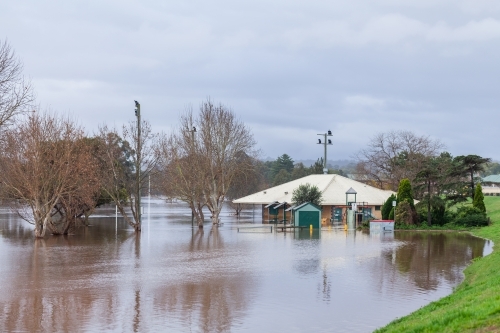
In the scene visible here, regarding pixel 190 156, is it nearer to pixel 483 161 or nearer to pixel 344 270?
pixel 483 161

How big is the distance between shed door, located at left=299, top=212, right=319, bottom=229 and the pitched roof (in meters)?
8.98

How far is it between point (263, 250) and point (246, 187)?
6698cm

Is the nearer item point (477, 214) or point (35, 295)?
point (35, 295)

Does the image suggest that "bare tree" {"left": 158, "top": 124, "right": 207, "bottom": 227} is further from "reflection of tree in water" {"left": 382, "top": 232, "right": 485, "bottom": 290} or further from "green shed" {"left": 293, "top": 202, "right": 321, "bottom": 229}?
"reflection of tree in water" {"left": 382, "top": 232, "right": 485, "bottom": 290}

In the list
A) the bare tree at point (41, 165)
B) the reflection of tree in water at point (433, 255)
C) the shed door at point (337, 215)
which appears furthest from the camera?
the shed door at point (337, 215)

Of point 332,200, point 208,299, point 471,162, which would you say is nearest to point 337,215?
point 332,200

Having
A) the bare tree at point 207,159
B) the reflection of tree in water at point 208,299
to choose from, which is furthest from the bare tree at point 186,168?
the reflection of tree in water at point 208,299

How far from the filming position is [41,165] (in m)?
39.9

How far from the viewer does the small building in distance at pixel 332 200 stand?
59.6 metres

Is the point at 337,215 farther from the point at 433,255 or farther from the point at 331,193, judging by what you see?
the point at 433,255

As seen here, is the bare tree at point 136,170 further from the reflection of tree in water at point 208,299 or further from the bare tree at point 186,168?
the reflection of tree in water at point 208,299

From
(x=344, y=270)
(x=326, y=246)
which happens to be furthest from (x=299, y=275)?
(x=326, y=246)

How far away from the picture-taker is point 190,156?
185ft

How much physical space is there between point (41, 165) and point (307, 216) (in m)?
20.3
